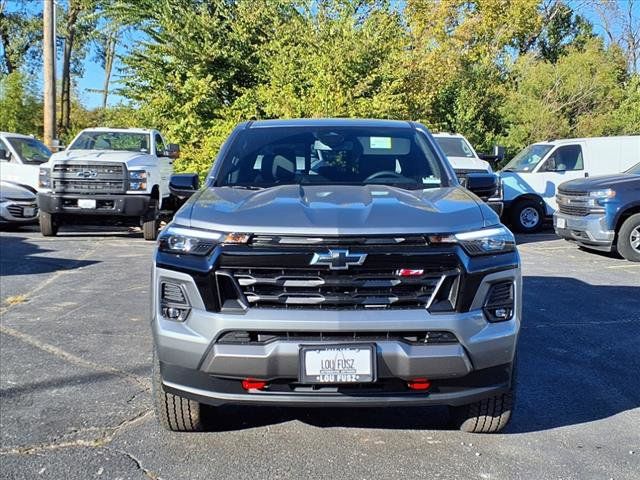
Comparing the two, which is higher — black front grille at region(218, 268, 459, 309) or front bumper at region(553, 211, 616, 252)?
black front grille at region(218, 268, 459, 309)

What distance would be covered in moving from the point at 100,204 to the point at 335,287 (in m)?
9.86

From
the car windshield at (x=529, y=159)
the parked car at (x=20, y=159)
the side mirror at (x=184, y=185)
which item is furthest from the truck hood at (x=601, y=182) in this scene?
the parked car at (x=20, y=159)

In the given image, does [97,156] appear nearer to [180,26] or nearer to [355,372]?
[180,26]

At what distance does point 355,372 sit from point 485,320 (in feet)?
2.28

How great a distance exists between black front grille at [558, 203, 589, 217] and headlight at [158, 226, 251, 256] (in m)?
9.04

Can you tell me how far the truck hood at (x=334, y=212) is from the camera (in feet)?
10.8

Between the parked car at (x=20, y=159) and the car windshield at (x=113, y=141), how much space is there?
1565 mm

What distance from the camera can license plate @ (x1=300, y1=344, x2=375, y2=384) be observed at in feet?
10.4

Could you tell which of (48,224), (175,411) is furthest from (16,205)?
(175,411)

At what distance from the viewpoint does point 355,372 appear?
10.5 ft

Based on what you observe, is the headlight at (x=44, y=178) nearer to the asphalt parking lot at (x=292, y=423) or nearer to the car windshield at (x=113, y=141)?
the car windshield at (x=113, y=141)

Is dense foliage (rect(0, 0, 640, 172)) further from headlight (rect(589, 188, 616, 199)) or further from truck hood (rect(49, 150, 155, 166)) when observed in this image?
headlight (rect(589, 188, 616, 199))

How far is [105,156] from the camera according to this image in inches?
492

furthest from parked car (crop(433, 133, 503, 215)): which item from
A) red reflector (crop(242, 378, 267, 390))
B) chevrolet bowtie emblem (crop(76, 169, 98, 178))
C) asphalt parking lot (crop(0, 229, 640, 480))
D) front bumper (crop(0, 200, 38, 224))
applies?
red reflector (crop(242, 378, 267, 390))
